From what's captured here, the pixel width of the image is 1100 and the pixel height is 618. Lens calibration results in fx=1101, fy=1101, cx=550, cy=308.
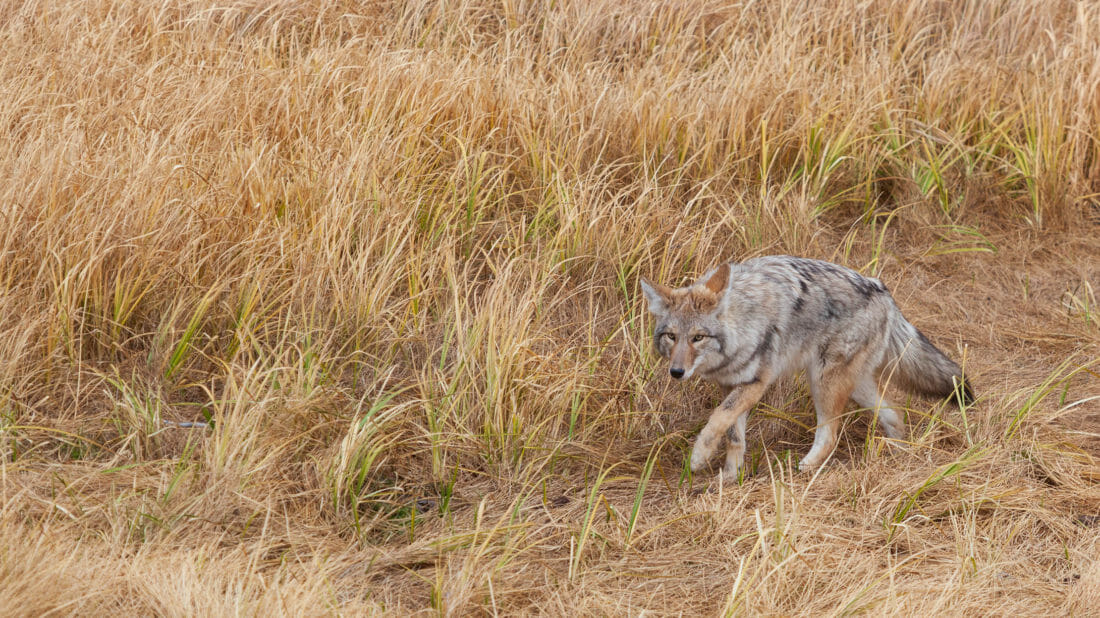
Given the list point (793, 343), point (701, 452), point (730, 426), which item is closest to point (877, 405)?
point (793, 343)

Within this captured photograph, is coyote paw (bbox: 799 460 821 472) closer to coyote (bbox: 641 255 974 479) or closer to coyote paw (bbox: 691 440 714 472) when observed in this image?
coyote (bbox: 641 255 974 479)

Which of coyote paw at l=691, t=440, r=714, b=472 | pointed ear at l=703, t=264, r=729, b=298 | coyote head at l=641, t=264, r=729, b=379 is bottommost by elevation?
coyote paw at l=691, t=440, r=714, b=472

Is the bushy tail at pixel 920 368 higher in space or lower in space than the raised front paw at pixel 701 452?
higher

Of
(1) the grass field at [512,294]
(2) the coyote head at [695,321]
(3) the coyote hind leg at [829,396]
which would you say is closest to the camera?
(1) the grass field at [512,294]

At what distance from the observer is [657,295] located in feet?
14.6

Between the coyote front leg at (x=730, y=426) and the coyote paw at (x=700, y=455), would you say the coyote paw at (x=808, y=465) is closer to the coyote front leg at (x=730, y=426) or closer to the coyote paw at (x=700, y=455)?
the coyote front leg at (x=730, y=426)

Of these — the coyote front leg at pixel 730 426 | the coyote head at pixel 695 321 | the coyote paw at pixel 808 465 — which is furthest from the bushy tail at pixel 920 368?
the coyote head at pixel 695 321

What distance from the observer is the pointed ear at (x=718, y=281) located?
4.36 metres

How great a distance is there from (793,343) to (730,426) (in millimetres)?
456

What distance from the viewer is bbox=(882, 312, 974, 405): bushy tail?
4.65m

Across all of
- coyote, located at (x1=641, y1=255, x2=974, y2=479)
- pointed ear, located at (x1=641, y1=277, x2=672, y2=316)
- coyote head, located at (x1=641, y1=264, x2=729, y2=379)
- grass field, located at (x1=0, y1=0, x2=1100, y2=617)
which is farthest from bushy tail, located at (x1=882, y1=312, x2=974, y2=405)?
pointed ear, located at (x1=641, y1=277, x2=672, y2=316)

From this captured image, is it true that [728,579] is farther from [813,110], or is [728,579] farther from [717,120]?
[813,110]

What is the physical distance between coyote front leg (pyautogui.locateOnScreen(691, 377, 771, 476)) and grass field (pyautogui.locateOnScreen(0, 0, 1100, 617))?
0.34ft

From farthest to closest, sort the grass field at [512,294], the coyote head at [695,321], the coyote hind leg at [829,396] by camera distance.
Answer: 1. the coyote hind leg at [829,396]
2. the coyote head at [695,321]
3. the grass field at [512,294]
